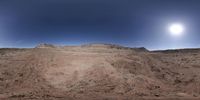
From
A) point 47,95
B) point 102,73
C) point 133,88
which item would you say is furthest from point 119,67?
point 47,95

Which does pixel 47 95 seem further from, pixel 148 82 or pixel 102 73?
pixel 148 82

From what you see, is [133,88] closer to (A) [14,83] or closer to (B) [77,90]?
(B) [77,90]

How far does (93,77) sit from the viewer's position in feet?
131

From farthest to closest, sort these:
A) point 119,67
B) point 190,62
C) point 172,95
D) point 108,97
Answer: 1. point 190,62
2. point 119,67
3. point 172,95
4. point 108,97

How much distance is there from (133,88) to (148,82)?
3.06 metres

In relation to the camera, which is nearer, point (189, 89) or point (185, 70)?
point (189, 89)

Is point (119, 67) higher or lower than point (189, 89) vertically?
higher

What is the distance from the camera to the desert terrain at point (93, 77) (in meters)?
35.5

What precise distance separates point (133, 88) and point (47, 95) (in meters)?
9.77

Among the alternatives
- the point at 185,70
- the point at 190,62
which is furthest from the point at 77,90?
the point at 190,62

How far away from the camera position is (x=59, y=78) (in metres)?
40.2

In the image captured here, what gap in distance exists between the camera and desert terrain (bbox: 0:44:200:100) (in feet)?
117

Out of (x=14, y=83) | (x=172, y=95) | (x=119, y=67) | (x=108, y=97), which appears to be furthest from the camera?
(x=119, y=67)

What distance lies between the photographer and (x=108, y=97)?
33438 millimetres
